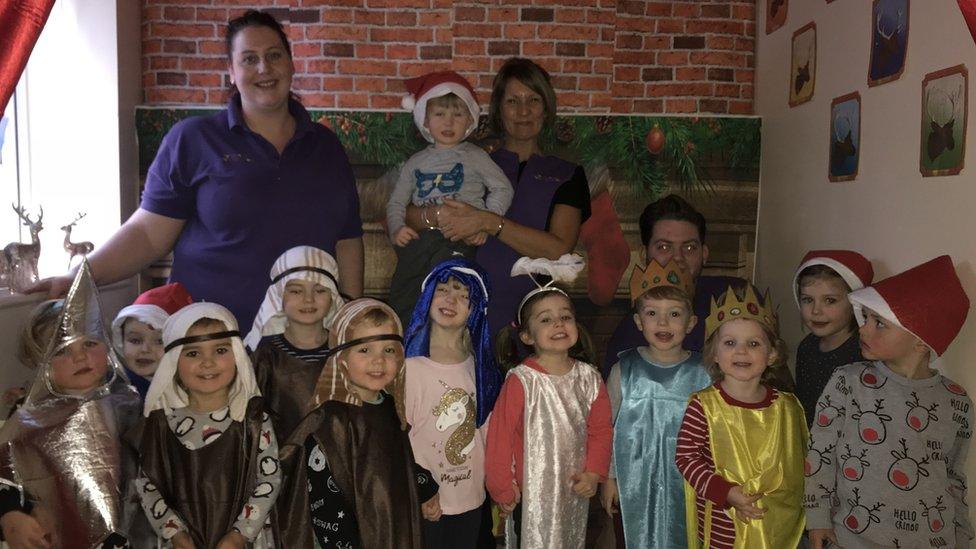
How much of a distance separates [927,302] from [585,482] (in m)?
1.17

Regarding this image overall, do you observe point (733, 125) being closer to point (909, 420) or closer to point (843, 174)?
point (843, 174)

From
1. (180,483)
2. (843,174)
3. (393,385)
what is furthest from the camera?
(843,174)

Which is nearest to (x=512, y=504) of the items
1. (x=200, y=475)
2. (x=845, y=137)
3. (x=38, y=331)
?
(x=200, y=475)

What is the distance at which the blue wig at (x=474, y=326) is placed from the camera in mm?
2785

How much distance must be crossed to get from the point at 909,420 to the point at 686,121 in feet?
6.97

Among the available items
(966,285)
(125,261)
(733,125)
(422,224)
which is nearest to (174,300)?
(125,261)

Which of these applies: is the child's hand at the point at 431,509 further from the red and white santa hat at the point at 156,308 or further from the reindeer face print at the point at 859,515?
the reindeer face print at the point at 859,515

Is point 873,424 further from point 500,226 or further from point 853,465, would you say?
point 500,226

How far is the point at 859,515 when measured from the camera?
8.30 ft

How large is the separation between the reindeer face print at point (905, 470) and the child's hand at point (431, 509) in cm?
135

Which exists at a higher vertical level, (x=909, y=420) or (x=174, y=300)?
(x=174, y=300)

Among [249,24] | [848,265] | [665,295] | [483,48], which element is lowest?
[665,295]

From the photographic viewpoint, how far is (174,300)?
280cm

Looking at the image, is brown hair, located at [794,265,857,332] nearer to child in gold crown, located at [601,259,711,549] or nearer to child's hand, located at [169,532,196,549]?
child in gold crown, located at [601,259,711,549]
